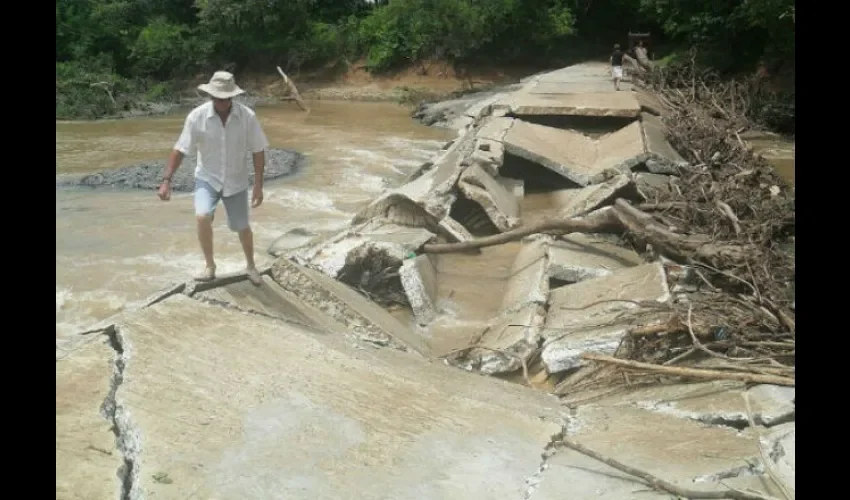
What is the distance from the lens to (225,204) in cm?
550

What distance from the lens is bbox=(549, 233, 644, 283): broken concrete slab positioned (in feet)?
22.8

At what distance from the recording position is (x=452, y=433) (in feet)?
12.3

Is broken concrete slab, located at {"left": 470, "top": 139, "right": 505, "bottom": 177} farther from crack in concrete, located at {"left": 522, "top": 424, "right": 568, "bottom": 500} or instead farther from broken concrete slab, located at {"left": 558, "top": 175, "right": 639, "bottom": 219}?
crack in concrete, located at {"left": 522, "top": 424, "right": 568, "bottom": 500}

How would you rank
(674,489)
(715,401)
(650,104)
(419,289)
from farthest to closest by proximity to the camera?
(650,104)
(419,289)
(715,401)
(674,489)

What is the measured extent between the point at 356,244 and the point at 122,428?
3.83 meters

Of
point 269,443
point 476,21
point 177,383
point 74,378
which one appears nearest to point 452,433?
point 269,443

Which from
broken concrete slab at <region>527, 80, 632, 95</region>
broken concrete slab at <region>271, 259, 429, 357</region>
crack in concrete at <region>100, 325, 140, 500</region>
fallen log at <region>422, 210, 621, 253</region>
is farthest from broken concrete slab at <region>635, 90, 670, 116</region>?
crack in concrete at <region>100, 325, 140, 500</region>

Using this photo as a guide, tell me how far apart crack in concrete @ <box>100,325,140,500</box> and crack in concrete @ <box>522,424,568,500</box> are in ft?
5.05

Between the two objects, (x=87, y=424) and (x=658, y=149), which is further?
(x=658, y=149)

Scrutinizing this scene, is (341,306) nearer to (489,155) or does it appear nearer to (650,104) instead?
(489,155)

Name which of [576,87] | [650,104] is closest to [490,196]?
[650,104]

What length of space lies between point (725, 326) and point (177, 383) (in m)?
3.28

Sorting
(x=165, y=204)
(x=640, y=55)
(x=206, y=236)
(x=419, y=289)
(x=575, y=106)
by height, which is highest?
(x=640, y=55)

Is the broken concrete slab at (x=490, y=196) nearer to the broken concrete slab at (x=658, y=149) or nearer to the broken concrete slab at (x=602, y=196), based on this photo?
the broken concrete slab at (x=602, y=196)
